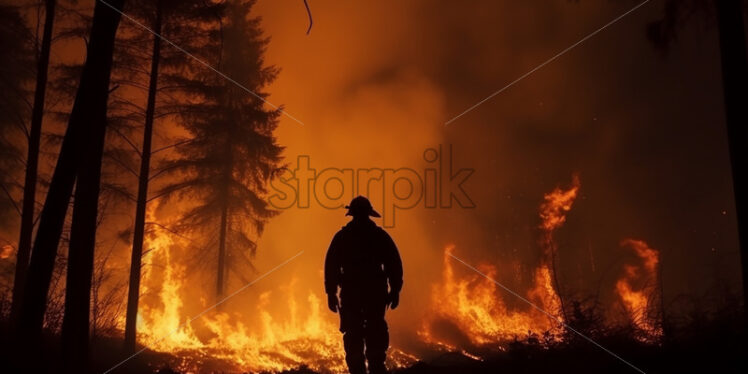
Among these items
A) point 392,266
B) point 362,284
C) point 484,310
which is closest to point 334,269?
point 362,284

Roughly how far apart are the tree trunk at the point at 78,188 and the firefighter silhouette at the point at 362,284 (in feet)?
13.9

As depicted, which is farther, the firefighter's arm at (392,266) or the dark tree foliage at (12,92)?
the dark tree foliage at (12,92)

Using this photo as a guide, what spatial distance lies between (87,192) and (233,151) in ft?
33.4

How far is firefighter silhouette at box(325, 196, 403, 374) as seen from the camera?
218 inches

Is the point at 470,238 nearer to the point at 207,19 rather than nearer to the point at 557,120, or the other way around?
the point at 557,120

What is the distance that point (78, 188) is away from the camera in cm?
695

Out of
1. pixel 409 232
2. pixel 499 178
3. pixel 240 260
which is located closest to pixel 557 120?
pixel 499 178

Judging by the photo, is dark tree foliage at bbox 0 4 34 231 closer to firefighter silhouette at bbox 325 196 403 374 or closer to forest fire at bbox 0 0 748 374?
forest fire at bbox 0 0 748 374

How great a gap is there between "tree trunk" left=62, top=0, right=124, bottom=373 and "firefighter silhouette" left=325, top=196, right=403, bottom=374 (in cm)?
424

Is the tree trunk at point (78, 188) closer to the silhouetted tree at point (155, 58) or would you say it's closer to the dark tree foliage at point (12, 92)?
the silhouetted tree at point (155, 58)

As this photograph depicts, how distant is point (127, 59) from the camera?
12.0 metres

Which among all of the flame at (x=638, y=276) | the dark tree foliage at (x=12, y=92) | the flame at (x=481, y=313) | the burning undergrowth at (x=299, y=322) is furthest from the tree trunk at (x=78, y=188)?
the flame at (x=638, y=276)

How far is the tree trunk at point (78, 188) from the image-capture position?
244 inches

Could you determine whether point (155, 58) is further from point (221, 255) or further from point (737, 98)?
point (737, 98)
